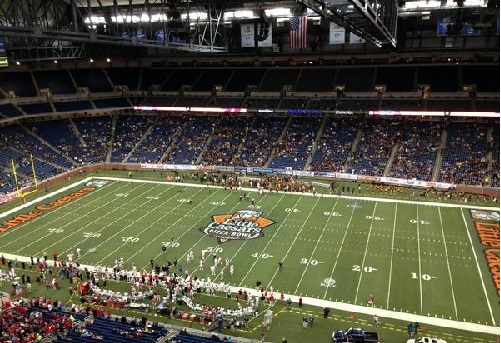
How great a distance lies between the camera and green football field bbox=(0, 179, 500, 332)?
2606cm

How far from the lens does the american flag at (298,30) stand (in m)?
43.0

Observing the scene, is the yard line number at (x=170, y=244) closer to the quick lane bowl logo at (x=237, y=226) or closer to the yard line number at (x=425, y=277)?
the quick lane bowl logo at (x=237, y=226)

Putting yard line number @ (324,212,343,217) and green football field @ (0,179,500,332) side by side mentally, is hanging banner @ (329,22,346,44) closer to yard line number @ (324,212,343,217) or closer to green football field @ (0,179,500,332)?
green football field @ (0,179,500,332)

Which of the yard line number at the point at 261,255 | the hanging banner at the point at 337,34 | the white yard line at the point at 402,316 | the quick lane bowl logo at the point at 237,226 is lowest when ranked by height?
the white yard line at the point at 402,316

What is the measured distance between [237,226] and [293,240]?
5.00 m

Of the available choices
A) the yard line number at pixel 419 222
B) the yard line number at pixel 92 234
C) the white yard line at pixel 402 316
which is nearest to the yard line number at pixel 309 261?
the white yard line at pixel 402 316

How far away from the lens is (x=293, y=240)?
108 feet

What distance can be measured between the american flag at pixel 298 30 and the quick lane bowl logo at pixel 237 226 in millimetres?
17083

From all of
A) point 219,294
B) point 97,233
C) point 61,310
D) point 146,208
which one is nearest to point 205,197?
point 146,208

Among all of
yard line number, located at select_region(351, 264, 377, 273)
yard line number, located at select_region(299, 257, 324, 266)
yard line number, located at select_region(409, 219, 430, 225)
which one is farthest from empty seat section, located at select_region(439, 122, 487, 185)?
yard line number, located at select_region(299, 257, 324, 266)

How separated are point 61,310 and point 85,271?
17.4 ft

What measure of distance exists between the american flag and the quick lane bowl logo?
17.1 m

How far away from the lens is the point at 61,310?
23.5 metres

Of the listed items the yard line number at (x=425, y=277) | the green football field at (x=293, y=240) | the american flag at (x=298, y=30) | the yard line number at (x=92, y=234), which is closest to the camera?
the green football field at (x=293, y=240)
